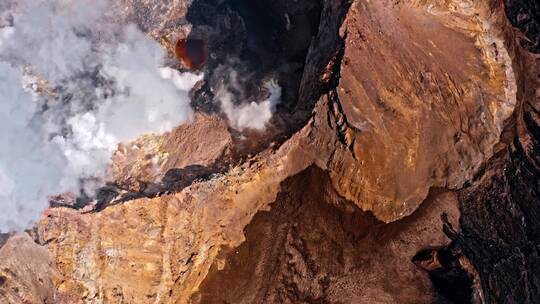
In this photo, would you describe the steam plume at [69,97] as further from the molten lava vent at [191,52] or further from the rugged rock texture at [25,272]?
the molten lava vent at [191,52]

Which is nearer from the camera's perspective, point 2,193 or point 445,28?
point 2,193

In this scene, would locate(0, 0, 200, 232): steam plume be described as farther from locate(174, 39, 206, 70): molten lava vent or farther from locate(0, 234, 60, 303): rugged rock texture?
locate(174, 39, 206, 70): molten lava vent

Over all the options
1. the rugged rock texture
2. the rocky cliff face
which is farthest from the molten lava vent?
the rugged rock texture

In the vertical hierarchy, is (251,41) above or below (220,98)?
above

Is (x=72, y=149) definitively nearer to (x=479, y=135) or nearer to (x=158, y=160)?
(x=158, y=160)

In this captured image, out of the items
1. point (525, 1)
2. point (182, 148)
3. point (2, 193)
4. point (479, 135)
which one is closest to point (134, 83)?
point (182, 148)

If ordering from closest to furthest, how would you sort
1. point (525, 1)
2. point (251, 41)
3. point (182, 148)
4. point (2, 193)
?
point (2, 193), point (182, 148), point (525, 1), point (251, 41)

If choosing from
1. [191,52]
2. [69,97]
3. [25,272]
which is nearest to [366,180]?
[191,52]
